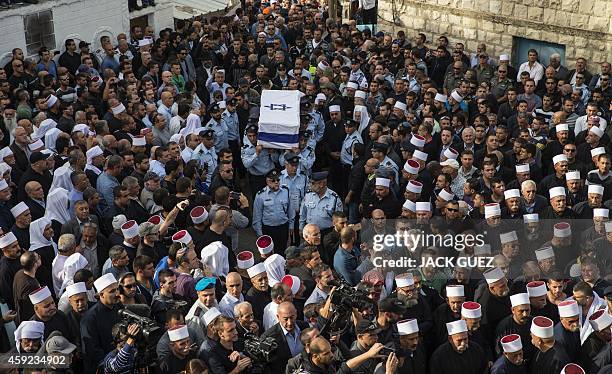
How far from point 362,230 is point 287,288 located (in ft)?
7.45

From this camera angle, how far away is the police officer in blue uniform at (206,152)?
497 inches

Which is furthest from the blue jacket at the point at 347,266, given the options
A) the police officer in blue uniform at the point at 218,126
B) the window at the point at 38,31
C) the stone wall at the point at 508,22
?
the window at the point at 38,31

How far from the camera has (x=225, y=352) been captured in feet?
25.9

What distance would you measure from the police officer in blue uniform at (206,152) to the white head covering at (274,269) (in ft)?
11.0

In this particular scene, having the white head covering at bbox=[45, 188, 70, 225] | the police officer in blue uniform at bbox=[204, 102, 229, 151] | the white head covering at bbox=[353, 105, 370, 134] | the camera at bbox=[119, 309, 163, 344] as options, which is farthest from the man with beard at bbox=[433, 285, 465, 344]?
the police officer in blue uniform at bbox=[204, 102, 229, 151]

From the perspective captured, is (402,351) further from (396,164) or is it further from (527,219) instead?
(396,164)

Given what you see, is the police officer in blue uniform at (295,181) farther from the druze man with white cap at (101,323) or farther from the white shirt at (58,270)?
the druze man with white cap at (101,323)

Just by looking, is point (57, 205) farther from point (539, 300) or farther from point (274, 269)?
point (539, 300)

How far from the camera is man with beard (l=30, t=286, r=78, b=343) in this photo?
8.41 m

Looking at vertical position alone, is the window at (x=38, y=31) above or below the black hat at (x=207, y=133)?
below

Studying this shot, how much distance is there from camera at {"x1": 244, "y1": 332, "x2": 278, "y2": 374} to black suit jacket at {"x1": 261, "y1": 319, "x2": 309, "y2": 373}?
300mm

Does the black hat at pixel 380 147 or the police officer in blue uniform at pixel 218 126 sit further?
the police officer in blue uniform at pixel 218 126

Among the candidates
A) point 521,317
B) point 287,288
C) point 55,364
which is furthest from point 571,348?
point 55,364

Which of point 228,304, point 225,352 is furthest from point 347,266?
point 225,352
